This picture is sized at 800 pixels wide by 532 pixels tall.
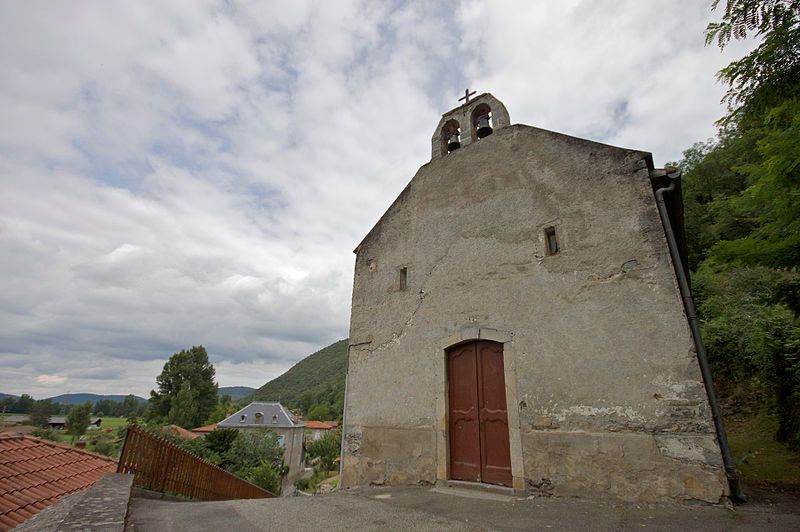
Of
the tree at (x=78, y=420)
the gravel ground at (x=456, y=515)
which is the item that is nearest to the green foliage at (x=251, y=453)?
the gravel ground at (x=456, y=515)

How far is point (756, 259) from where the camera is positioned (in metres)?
5.49

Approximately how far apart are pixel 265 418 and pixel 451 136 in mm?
44442

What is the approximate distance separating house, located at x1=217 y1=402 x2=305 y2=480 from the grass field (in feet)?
125

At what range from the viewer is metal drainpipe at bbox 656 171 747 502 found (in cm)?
454

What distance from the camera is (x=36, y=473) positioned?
18.9ft

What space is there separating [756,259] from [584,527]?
4.52 metres

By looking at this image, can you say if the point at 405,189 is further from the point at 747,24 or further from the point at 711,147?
the point at 711,147

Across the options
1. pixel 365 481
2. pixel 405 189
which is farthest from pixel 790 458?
pixel 405 189

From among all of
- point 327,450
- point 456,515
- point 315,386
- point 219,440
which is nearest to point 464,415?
point 456,515

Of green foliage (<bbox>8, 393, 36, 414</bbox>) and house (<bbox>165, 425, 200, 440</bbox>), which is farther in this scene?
green foliage (<bbox>8, 393, 36, 414</bbox>)

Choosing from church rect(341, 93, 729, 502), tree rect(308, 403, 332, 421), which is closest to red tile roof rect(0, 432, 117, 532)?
church rect(341, 93, 729, 502)

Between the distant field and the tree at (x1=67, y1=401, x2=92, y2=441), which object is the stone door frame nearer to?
the tree at (x1=67, y1=401, x2=92, y2=441)

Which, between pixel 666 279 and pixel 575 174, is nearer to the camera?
pixel 666 279

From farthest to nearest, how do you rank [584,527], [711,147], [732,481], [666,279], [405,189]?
[711,147] → [405,189] → [666,279] → [732,481] → [584,527]
